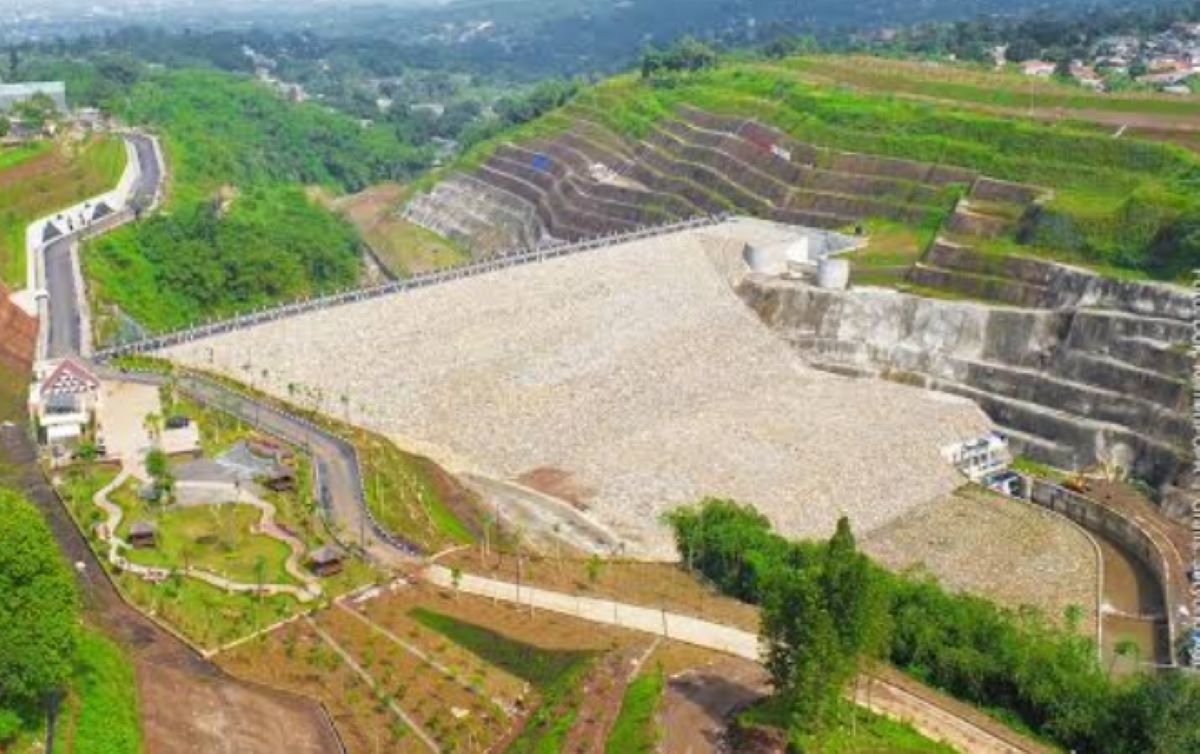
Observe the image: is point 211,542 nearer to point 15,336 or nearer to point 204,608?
point 204,608

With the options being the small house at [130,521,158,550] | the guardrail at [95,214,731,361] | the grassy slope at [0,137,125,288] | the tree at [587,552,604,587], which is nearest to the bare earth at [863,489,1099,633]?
the tree at [587,552,604,587]

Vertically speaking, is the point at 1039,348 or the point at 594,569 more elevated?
the point at 1039,348

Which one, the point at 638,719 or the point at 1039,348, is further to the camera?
the point at 1039,348

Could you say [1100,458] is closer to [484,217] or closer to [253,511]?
[253,511]

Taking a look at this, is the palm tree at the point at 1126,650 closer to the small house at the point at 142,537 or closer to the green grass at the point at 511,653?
the green grass at the point at 511,653

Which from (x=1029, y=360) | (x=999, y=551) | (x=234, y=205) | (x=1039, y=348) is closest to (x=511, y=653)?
(x=999, y=551)

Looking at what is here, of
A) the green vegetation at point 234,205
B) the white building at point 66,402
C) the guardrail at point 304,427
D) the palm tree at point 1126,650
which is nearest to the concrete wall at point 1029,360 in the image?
the palm tree at point 1126,650

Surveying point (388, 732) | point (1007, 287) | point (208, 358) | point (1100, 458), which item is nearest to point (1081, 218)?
point (1007, 287)
